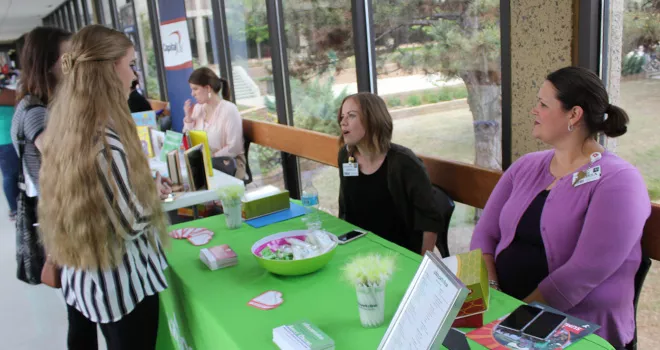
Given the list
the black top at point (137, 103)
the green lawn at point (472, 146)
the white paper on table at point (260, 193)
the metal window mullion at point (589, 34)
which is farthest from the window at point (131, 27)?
the metal window mullion at point (589, 34)

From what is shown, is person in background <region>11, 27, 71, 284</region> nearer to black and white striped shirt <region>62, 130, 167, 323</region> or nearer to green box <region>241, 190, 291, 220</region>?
black and white striped shirt <region>62, 130, 167, 323</region>

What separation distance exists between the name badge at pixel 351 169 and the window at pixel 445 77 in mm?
716

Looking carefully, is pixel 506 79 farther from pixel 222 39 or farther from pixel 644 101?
pixel 222 39

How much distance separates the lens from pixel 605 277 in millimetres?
1715

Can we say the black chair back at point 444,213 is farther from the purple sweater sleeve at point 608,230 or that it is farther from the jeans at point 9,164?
the jeans at point 9,164

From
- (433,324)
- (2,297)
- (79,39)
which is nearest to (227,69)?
(2,297)

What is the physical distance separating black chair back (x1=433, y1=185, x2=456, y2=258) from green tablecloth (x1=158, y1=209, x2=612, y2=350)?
0.56m

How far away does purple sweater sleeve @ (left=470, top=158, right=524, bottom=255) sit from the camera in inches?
83.7

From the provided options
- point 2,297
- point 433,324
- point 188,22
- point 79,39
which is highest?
point 188,22

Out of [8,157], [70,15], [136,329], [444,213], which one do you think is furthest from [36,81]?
[70,15]

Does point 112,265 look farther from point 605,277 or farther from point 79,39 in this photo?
point 605,277

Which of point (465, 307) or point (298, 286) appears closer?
point (465, 307)

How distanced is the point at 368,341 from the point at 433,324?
1.31 ft

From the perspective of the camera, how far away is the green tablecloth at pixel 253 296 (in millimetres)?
1418
